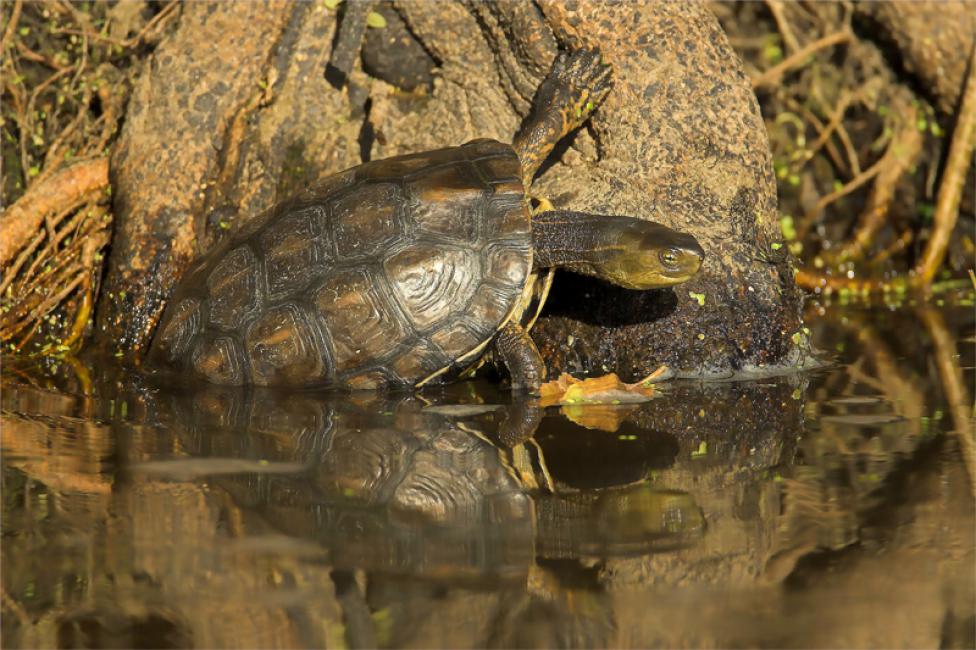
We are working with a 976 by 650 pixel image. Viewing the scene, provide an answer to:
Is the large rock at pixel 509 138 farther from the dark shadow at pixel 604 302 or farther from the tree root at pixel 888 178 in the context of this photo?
the tree root at pixel 888 178

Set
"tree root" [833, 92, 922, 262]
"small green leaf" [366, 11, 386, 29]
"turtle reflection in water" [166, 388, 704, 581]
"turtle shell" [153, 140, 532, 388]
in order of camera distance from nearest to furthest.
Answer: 1. "turtle reflection in water" [166, 388, 704, 581]
2. "turtle shell" [153, 140, 532, 388]
3. "small green leaf" [366, 11, 386, 29]
4. "tree root" [833, 92, 922, 262]

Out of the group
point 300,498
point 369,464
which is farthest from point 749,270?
point 300,498

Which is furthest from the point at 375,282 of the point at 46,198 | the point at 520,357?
the point at 46,198

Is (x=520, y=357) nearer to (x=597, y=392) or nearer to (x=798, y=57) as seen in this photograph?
(x=597, y=392)

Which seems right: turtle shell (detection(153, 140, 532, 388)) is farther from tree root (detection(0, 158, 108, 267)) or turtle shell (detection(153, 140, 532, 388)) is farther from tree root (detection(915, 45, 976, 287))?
tree root (detection(915, 45, 976, 287))

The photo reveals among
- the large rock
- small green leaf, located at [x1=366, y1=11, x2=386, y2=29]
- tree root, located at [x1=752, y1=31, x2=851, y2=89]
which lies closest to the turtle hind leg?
the large rock

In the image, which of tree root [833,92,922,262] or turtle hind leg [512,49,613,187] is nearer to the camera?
turtle hind leg [512,49,613,187]
